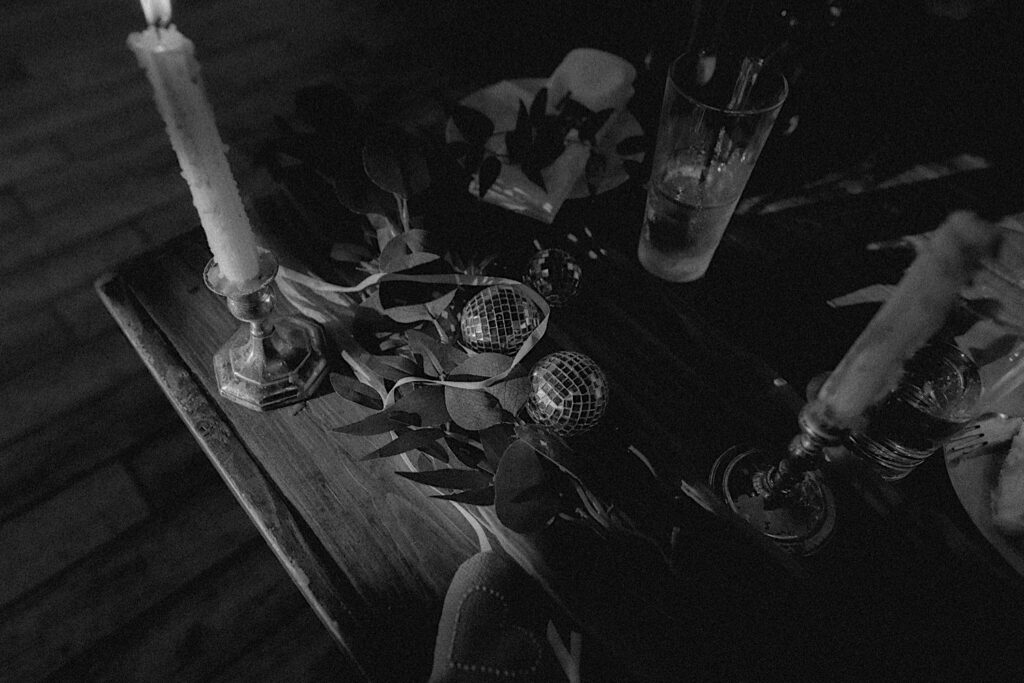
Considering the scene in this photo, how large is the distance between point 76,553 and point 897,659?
1165mm

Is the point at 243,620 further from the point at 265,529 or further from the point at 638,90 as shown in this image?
the point at 638,90

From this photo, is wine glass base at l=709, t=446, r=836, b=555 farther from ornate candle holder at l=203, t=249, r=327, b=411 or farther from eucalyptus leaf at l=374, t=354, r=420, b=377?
ornate candle holder at l=203, t=249, r=327, b=411

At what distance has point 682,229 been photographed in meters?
0.70

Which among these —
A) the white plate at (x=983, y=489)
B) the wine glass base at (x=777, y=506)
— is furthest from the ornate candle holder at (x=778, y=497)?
the white plate at (x=983, y=489)

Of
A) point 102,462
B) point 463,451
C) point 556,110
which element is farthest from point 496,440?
point 102,462

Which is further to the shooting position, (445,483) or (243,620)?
(243,620)

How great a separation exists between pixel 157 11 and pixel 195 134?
3.2 inches

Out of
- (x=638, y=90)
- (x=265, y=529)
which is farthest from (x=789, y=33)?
(x=265, y=529)

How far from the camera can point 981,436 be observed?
565 mm

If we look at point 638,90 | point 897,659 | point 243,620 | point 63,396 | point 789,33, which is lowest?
point 243,620

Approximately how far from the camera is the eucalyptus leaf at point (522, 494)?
0.51 m

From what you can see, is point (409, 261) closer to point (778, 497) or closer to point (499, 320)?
point (499, 320)

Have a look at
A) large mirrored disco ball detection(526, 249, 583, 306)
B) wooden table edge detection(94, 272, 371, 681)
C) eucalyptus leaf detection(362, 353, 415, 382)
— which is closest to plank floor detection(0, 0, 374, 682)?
wooden table edge detection(94, 272, 371, 681)

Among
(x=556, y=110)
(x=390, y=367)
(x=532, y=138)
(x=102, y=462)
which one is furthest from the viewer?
(x=102, y=462)
